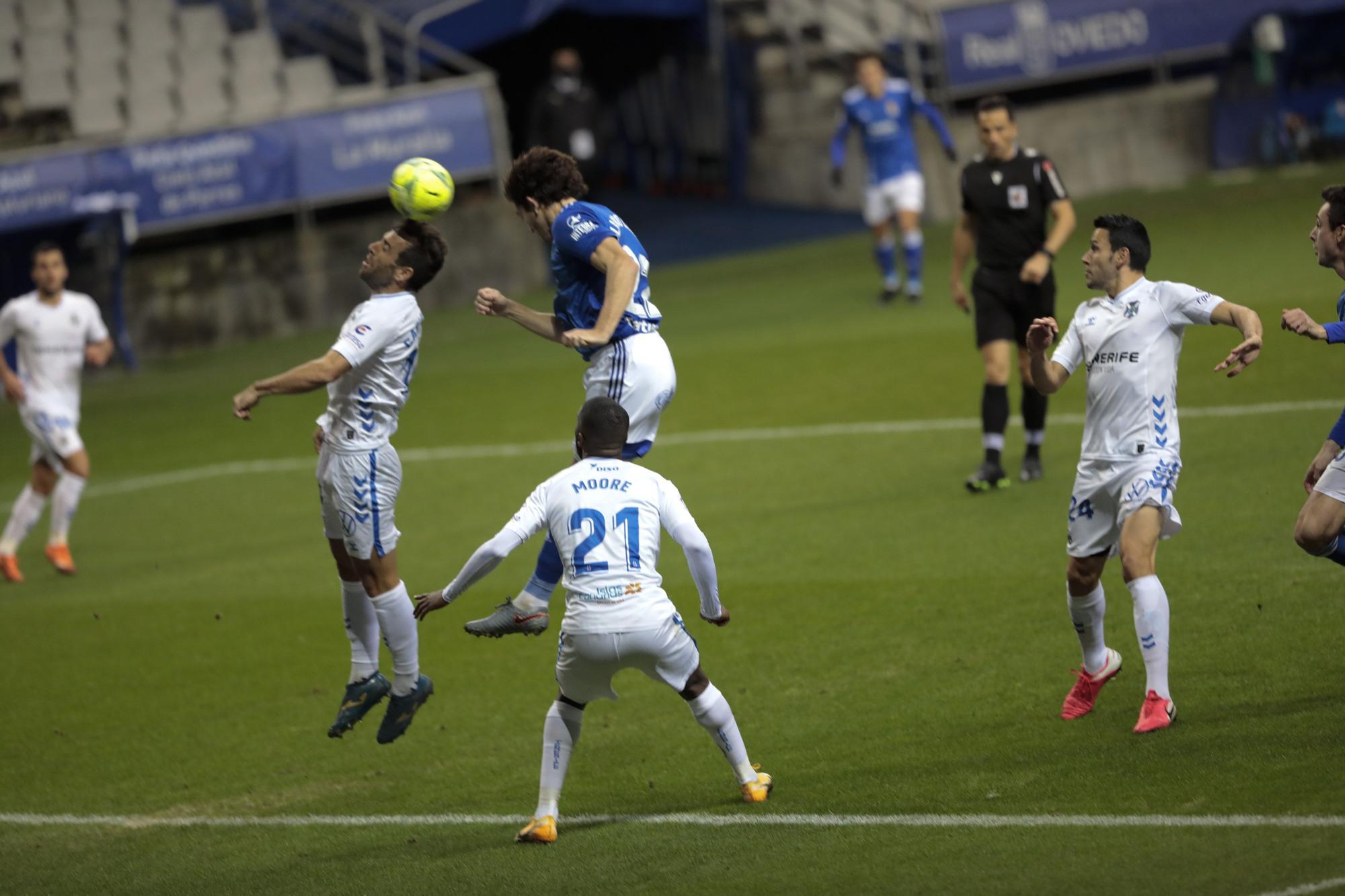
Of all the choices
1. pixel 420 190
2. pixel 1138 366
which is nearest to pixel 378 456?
pixel 420 190

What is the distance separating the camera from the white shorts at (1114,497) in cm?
715

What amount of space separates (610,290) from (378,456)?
1.53 m

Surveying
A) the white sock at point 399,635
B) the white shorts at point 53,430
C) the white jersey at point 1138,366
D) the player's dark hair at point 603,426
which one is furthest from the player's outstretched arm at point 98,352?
the white jersey at point 1138,366

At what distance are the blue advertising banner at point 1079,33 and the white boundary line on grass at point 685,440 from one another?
41.0 feet

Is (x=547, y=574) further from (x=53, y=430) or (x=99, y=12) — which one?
(x=99, y=12)

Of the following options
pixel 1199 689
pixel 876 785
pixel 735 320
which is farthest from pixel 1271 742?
pixel 735 320

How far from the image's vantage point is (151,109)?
24.6m

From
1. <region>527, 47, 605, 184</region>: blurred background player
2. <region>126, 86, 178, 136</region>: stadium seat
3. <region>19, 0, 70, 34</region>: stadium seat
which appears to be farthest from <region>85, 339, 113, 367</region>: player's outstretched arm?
<region>19, 0, 70, 34</region>: stadium seat

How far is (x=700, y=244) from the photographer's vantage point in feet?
86.3

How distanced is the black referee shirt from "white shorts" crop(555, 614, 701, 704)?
6.24 meters

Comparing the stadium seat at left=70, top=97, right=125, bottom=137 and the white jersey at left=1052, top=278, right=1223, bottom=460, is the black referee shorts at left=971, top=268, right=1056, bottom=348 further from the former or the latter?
the stadium seat at left=70, top=97, right=125, bottom=137

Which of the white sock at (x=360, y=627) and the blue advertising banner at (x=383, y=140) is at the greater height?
the blue advertising banner at (x=383, y=140)

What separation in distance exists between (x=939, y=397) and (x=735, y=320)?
18.3 feet

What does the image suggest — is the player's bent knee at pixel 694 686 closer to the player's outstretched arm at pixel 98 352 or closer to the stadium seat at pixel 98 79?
the player's outstretched arm at pixel 98 352
